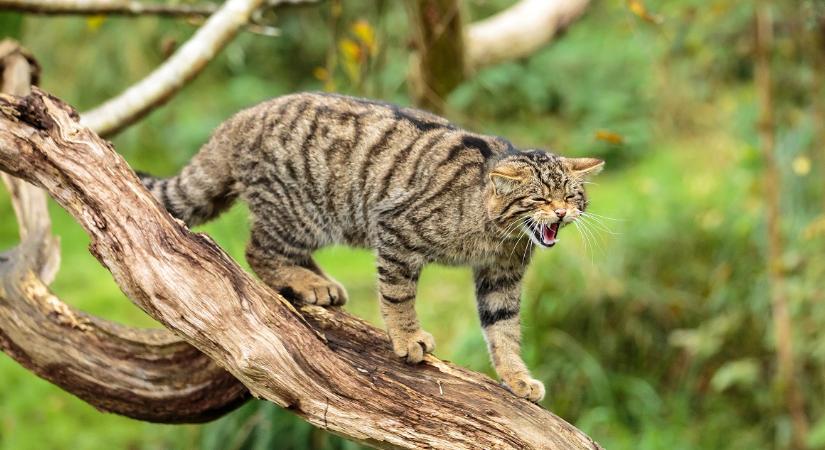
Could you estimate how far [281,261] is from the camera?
147 inches

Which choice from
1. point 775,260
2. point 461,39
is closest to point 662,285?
point 775,260

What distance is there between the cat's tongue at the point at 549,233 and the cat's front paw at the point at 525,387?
51cm

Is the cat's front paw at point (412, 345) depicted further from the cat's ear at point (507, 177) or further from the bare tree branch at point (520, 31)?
the bare tree branch at point (520, 31)

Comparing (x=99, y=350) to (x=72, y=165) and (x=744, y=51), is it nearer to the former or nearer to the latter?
(x=72, y=165)

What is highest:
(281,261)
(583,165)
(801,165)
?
(801,165)

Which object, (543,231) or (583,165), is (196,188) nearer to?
(543,231)

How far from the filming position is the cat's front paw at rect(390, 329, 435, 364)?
10.5 ft

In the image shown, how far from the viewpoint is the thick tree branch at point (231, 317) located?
2838 millimetres

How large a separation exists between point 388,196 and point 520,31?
179 cm

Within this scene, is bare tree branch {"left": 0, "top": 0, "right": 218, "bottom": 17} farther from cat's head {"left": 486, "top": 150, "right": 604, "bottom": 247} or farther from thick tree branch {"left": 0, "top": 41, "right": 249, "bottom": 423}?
cat's head {"left": 486, "top": 150, "right": 604, "bottom": 247}

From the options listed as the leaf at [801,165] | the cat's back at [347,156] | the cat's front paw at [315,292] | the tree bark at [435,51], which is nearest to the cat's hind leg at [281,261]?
the cat's front paw at [315,292]

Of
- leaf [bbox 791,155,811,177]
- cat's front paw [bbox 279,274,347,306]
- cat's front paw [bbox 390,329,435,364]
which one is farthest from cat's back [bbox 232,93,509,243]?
leaf [bbox 791,155,811,177]

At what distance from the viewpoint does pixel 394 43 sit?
8977 millimetres

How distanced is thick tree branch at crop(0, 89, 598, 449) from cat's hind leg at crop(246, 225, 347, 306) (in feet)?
1.88
